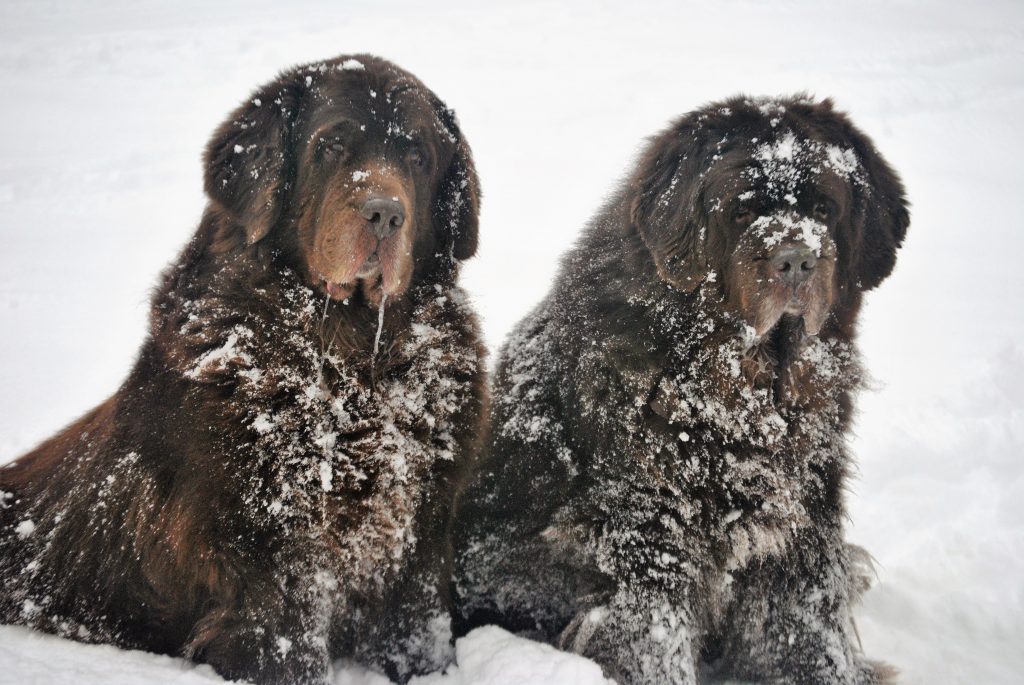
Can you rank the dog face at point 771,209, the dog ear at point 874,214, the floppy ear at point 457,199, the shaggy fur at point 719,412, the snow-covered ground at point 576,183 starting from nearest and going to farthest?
the dog face at point 771,209
the shaggy fur at point 719,412
the dog ear at point 874,214
the floppy ear at point 457,199
the snow-covered ground at point 576,183

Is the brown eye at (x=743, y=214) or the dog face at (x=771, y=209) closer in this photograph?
the dog face at (x=771, y=209)

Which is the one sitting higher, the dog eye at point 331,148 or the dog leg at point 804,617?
the dog eye at point 331,148

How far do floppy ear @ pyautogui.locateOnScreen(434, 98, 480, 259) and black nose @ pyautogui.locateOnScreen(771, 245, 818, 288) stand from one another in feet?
4.37

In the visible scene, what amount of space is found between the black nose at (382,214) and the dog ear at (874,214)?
1926 millimetres

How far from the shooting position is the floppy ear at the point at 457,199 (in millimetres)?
3504

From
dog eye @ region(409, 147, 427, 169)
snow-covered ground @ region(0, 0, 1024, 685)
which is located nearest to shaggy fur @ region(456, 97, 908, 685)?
snow-covered ground @ region(0, 0, 1024, 685)

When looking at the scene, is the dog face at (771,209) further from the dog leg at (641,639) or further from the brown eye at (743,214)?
the dog leg at (641,639)

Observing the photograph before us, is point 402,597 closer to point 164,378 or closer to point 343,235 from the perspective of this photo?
point 164,378

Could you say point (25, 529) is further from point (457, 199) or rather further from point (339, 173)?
point (457, 199)

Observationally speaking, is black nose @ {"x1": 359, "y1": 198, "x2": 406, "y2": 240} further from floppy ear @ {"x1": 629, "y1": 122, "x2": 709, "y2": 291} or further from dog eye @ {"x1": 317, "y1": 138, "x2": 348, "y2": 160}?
floppy ear @ {"x1": 629, "y1": 122, "x2": 709, "y2": 291}

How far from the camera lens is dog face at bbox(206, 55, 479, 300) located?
9.55 ft

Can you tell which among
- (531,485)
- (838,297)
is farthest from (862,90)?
(531,485)

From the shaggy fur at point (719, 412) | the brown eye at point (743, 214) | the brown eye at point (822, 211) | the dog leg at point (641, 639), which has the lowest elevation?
the dog leg at point (641, 639)

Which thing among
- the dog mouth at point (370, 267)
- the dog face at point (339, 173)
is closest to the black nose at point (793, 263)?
the dog face at point (339, 173)
